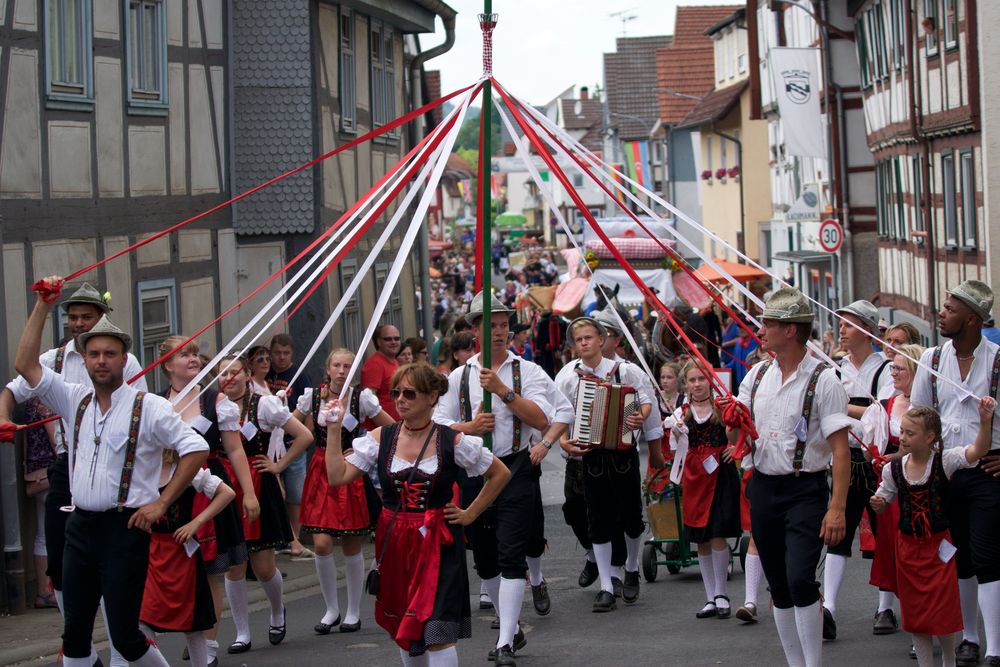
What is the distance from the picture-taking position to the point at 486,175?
755 centimetres

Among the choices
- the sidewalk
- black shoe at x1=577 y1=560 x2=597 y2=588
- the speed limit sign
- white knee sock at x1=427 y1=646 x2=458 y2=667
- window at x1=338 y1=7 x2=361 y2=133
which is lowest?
the sidewalk

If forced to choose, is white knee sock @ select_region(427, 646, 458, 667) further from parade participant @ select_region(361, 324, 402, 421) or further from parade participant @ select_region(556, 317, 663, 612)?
parade participant @ select_region(361, 324, 402, 421)

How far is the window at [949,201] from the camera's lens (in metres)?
23.9

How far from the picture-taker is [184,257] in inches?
602

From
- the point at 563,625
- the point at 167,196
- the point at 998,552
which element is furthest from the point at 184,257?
the point at 998,552

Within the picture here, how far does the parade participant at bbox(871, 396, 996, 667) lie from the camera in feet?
25.9

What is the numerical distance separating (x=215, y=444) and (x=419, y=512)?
2.07 meters

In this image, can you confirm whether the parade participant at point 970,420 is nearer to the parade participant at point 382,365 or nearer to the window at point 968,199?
the parade participant at point 382,365

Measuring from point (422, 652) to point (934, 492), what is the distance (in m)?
2.88

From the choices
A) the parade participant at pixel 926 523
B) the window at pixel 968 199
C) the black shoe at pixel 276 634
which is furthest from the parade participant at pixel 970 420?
the window at pixel 968 199

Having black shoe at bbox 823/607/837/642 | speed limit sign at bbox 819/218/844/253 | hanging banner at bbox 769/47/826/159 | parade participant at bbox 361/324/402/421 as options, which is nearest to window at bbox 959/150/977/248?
speed limit sign at bbox 819/218/844/253

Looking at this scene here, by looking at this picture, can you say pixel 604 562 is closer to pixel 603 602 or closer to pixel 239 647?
pixel 603 602

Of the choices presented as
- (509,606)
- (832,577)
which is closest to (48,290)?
(509,606)

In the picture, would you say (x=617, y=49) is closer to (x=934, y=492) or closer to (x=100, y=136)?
(x=100, y=136)
